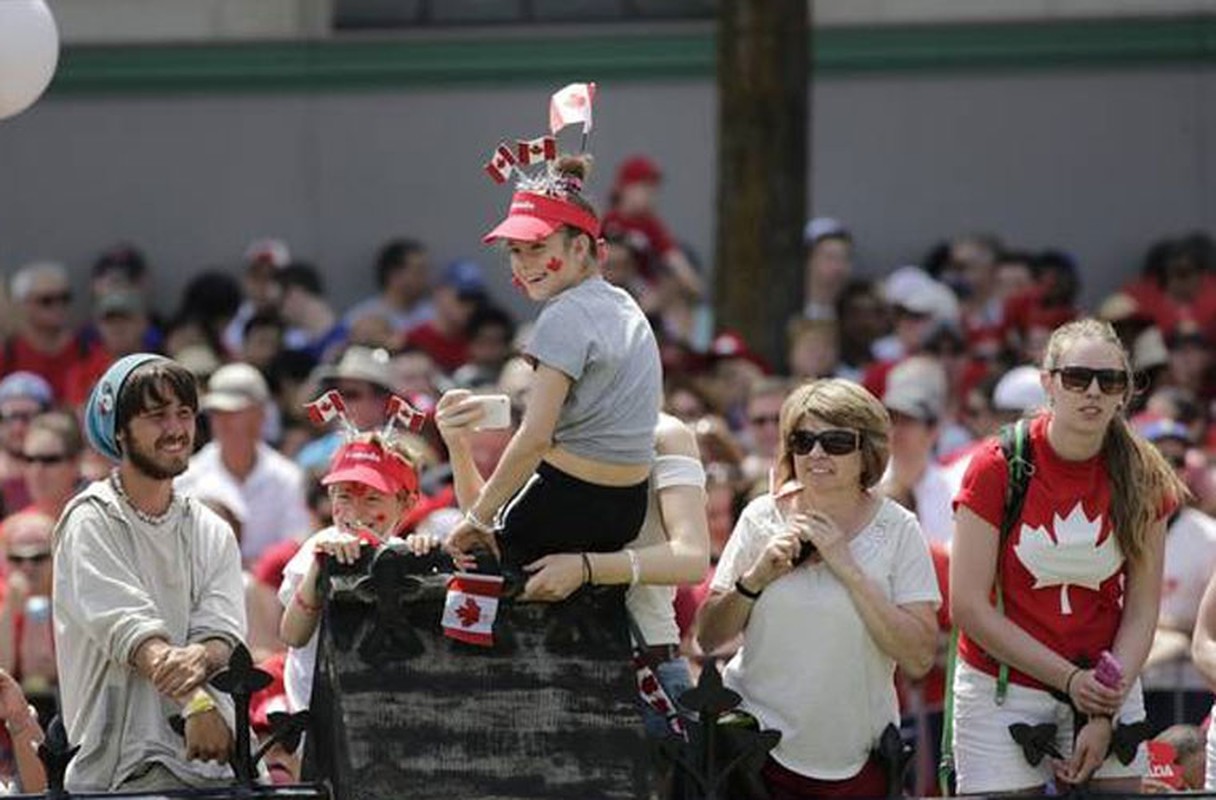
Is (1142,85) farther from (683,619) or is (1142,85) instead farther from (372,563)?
(372,563)

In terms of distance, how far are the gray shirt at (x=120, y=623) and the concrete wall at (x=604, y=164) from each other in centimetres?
999

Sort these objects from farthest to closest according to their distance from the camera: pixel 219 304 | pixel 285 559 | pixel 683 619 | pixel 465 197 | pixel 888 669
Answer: pixel 465 197 < pixel 219 304 < pixel 285 559 < pixel 683 619 < pixel 888 669

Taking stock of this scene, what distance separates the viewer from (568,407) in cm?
828

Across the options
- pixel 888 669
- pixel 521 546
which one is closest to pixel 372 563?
pixel 521 546

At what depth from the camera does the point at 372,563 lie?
810cm

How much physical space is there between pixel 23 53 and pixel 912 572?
262 centimetres

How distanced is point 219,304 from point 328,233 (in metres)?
1.35

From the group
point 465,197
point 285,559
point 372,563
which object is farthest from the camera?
point 465,197

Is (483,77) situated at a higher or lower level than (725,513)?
higher

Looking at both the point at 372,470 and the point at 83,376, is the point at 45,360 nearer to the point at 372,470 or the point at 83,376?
the point at 83,376

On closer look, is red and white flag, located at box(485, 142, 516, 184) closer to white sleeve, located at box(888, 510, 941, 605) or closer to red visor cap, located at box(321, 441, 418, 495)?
red visor cap, located at box(321, 441, 418, 495)

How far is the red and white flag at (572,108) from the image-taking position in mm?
8398

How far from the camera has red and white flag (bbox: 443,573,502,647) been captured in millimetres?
8086

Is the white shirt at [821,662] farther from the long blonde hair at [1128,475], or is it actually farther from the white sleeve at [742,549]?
the long blonde hair at [1128,475]
